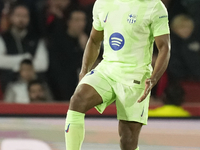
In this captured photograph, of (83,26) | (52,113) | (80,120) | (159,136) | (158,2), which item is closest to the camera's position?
(80,120)

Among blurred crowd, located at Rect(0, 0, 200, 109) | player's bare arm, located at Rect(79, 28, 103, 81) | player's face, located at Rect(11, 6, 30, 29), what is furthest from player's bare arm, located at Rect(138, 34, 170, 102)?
player's face, located at Rect(11, 6, 30, 29)

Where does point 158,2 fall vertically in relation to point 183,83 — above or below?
above

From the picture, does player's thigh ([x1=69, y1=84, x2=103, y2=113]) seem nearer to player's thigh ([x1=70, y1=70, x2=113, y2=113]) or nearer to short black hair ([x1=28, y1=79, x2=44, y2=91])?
player's thigh ([x1=70, y1=70, x2=113, y2=113])

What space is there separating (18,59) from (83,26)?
80 centimetres

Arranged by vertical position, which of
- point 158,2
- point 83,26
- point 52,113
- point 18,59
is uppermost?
point 158,2

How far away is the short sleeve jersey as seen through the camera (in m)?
2.80

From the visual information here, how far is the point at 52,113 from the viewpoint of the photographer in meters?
4.78

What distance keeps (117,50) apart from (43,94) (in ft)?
7.60

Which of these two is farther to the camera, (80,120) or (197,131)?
(197,131)

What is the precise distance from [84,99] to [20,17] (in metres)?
2.64

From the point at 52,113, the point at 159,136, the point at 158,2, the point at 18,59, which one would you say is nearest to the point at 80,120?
the point at 158,2

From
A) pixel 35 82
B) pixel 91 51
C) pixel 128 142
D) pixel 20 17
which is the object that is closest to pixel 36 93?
pixel 35 82

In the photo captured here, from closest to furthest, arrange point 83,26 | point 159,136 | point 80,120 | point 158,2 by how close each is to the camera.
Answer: point 80,120
point 158,2
point 159,136
point 83,26

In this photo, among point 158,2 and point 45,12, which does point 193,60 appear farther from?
point 158,2
